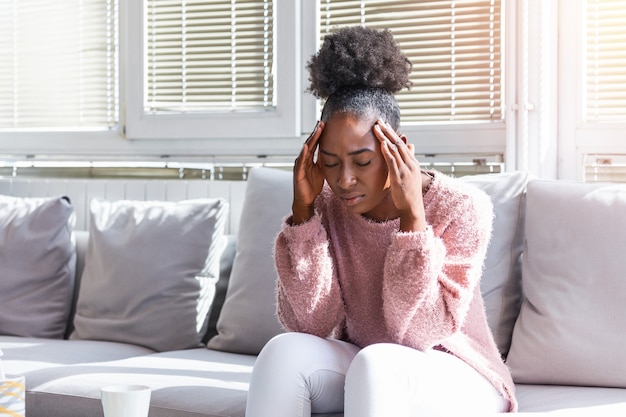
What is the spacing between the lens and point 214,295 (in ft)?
8.64

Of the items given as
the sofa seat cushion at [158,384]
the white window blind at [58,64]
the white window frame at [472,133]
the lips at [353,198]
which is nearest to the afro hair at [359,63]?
the lips at [353,198]

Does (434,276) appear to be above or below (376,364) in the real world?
above

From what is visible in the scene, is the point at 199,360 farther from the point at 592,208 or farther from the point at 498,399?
the point at 592,208

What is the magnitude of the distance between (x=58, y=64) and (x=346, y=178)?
6.77 ft

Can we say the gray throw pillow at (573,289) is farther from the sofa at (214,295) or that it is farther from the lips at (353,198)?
the lips at (353,198)

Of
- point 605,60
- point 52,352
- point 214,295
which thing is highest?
point 605,60

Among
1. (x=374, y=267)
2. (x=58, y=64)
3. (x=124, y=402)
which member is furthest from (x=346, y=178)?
(x=58, y=64)

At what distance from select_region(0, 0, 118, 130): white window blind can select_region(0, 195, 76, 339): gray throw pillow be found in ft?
1.87

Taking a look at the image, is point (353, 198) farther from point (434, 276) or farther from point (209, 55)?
point (209, 55)

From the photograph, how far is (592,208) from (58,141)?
6.83 ft

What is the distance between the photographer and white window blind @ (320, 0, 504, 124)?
105 inches

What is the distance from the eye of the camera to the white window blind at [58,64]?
331cm

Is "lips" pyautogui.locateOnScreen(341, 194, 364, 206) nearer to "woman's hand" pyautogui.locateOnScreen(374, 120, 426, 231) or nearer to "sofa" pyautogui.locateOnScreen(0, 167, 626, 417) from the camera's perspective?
"woman's hand" pyautogui.locateOnScreen(374, 120, 426, 231)

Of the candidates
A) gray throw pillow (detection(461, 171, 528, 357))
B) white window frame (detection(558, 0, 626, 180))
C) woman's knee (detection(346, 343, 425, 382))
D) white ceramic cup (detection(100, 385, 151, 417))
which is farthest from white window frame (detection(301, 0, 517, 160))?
white ceramic cup (detection(100, 385, 151, 417))
